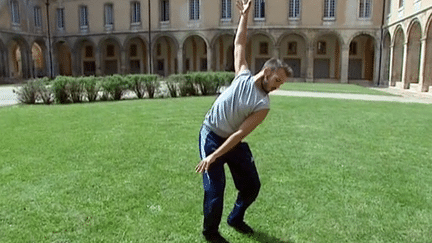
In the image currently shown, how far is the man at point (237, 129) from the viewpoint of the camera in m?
2.81

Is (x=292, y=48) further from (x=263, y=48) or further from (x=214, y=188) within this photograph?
(x=214, y=188)

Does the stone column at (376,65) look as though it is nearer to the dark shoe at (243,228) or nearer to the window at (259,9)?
the window at (259,9)

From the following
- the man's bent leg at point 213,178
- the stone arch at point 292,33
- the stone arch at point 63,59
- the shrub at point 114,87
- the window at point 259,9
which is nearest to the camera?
the man's bent leg at point 213,178

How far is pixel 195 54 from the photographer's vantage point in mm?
38938

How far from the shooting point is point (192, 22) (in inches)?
1390

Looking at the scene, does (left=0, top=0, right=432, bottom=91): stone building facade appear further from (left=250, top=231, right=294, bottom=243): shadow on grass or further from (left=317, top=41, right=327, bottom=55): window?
(left=250, top=231, right=294, bottom=243): shadow on grass

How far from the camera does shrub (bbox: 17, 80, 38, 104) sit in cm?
1382

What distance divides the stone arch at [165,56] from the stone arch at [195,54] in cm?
141

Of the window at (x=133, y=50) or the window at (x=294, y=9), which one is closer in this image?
the window at (x=294, y=9)

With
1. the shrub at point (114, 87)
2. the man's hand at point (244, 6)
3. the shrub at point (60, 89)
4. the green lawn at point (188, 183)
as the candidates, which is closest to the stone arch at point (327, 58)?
the shrub at point (114, 87)

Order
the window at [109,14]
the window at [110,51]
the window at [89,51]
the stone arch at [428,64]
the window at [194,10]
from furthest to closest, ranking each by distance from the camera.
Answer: the window at [89,51], the window at [110,51], the window at [109,14], the window at [194,10], the stone arch at [428,64]

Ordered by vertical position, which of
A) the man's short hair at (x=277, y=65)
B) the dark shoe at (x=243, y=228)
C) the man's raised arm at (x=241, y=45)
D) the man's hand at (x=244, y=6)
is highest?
the man's hand at (x=244, y=6)

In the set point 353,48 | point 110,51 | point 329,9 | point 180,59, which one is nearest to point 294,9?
point 329,9

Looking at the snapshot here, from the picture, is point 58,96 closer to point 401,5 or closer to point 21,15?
point 401,5
